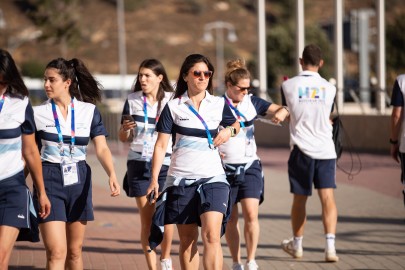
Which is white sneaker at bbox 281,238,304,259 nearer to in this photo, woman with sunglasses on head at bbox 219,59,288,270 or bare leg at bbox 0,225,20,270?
woman with sunglasses on head at bbox 219,59,288,270

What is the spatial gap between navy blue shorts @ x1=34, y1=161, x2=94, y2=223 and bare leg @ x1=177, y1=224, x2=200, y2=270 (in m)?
0.67

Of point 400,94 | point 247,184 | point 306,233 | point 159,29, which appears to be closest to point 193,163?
point 247,184

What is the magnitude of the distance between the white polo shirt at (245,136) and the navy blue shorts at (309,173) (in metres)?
0.83

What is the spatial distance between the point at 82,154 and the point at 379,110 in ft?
55.1

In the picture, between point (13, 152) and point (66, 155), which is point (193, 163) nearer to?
point (66, 155)

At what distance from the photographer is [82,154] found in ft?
20.3

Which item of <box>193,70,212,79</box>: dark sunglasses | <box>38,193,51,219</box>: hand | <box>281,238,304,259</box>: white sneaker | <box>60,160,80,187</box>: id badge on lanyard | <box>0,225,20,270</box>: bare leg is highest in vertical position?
<box>193,70,212,79</box>: dark sunglasses

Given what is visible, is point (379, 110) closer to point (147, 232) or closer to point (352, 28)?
point (147, 232)

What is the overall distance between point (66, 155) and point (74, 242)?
2.16ft

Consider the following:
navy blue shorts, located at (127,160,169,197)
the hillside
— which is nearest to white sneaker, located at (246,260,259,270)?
navy blue shorts, located at (127,160,169,197)

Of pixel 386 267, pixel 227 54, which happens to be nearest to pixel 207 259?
pixel 386 267

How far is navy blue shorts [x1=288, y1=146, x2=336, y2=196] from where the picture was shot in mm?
8391

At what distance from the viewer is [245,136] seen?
769 centimetres

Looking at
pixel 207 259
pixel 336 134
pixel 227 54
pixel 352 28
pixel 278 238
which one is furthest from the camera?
pixel 227 54
